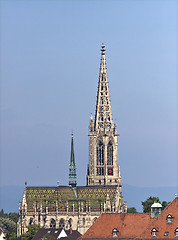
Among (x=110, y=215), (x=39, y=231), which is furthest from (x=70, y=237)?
(x=110, y=215)

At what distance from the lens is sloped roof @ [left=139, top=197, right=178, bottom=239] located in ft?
502

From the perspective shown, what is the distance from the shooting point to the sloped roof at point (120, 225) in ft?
534

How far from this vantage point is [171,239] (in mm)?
152250

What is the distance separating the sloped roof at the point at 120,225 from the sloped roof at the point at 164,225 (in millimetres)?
7197

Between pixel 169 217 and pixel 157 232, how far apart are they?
2870mm

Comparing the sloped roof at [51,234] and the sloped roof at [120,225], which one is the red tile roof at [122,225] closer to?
the sloped roof at [120,225]

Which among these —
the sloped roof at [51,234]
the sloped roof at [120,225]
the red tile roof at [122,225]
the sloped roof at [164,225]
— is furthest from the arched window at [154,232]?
the sloped roof at [51,234]

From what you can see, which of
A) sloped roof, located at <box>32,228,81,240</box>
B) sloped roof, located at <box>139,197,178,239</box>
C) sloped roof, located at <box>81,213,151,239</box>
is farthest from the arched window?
sloped roof, located at <box>32,228,81,240</box>

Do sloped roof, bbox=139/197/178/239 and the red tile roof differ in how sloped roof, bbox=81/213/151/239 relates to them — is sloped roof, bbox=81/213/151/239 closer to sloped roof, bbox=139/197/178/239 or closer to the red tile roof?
the red tile roof

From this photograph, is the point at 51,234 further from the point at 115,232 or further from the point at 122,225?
the point at 115,232

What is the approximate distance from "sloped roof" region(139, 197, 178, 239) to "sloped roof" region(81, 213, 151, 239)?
7197mm

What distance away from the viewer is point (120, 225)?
16438 cm

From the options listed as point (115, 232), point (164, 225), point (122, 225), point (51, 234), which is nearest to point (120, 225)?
point (122, 225)

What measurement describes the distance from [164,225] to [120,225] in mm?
11778
